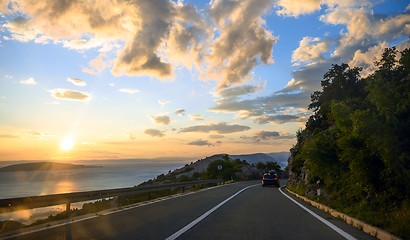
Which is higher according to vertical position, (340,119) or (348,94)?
(348,94)

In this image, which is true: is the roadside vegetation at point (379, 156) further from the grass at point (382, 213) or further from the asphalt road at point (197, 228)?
the asphalt road at point (197, 228)

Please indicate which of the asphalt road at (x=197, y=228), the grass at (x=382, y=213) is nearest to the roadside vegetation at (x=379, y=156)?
the grass at (x=382, y=213)

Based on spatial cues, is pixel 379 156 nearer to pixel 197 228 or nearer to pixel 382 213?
pixel 382 213

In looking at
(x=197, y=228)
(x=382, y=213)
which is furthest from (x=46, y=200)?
(x=382, y=213)

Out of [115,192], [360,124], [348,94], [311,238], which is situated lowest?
[311,238]

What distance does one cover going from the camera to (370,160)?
37.0 ft

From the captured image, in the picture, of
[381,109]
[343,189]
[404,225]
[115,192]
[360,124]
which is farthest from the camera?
[115,192]

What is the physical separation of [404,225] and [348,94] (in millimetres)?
41593

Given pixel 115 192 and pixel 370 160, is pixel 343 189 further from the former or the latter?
pixel 115 192

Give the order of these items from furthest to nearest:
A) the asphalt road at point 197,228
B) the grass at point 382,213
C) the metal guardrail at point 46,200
Answer: the metal guardrail at point 46,200, the asphalt road at point 197,228, the grass at point 382,213

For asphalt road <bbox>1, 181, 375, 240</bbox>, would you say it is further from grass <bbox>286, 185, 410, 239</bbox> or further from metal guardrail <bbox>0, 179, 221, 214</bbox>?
metal guardrail <bbox>0, 179, 221, 214</bbox>

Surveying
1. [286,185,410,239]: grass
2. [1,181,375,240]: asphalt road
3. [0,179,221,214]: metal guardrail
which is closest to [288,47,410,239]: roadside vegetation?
[286,185,410,239]: grass

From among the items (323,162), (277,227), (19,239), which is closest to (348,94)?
(323,162)

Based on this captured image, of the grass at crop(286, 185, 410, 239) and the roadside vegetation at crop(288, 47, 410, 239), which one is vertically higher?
Result: the roadside vegetation at crop(288, 47, 410, 239)
